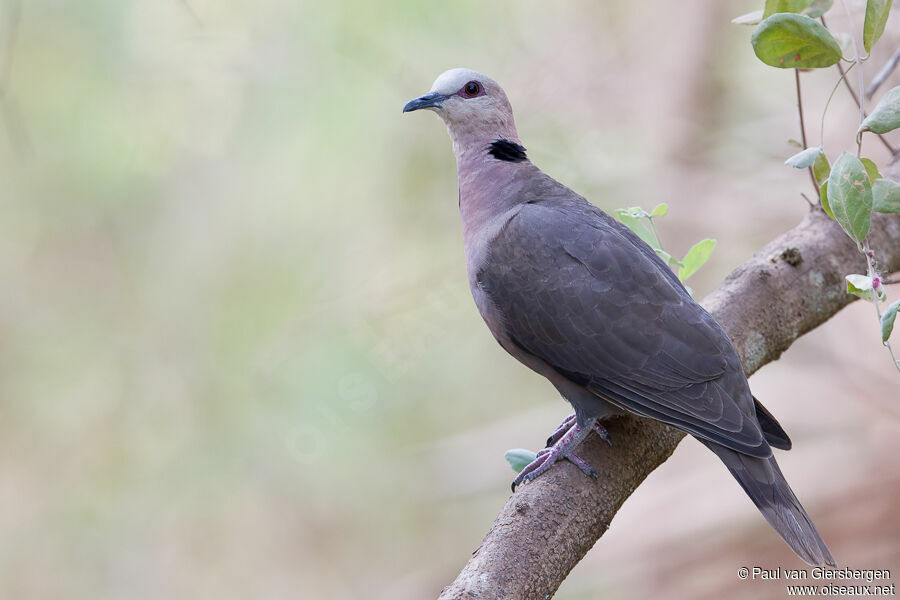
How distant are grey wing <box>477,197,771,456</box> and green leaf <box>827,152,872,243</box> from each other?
2.25ft

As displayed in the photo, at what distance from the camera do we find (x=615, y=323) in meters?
2.35

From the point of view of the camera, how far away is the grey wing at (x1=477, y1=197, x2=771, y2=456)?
2211 millimetres

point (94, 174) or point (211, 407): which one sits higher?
point (94, 174)

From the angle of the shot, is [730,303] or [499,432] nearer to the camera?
[730,303]

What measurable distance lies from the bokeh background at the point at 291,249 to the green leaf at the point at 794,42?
10.1 feet

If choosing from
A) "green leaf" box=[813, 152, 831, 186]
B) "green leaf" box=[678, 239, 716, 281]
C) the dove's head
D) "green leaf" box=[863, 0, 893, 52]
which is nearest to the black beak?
the dove's head

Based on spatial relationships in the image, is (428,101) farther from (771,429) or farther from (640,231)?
(771,429)

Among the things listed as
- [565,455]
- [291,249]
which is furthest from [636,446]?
[291,249]

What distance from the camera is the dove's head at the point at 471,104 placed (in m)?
2.84

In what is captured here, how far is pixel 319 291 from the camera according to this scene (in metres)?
5.29

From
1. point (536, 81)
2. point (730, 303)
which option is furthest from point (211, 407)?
point (730, 303)

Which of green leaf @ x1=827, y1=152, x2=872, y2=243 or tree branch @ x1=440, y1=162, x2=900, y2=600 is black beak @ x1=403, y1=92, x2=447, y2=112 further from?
green leaf @ x1=827, y1=152, x2=872, y2=243

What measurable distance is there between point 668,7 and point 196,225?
308 cm

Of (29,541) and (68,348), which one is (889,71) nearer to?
(68,348)
